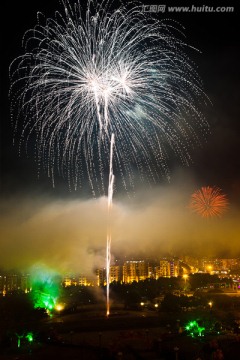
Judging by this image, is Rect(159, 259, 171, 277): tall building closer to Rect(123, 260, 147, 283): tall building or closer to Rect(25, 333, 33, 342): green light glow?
Rect(123, 260, 147, 283): tall building

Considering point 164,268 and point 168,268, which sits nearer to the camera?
point 164,268

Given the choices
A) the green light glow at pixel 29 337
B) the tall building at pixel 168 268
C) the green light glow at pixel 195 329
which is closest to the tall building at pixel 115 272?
the tall building at pixel 168 268

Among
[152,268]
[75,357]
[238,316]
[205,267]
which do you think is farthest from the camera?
[205,267]

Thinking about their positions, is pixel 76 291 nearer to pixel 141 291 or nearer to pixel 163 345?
pixel 141 291

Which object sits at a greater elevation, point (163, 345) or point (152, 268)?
point (152, 268)

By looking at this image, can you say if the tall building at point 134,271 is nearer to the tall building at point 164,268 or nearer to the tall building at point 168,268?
the tall building at point 168,268

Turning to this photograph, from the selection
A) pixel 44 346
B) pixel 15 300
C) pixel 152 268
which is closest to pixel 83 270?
pixel 152 268

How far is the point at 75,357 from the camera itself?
13.8 metres

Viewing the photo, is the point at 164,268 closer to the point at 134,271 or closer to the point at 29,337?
the point at 134,271

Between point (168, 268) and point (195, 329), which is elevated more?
point (168, 268)

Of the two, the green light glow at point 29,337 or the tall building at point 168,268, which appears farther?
the tall building at point 168,268

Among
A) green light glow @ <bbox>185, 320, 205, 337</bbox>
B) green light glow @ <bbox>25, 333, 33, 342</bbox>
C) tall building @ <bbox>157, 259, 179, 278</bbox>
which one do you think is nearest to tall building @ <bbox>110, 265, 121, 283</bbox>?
tall building @ <bbox>157, 259, 179, 278</bbox>

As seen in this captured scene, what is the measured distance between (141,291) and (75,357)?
2382cm

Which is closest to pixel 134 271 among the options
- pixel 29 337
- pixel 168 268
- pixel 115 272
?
pixel 115 272
